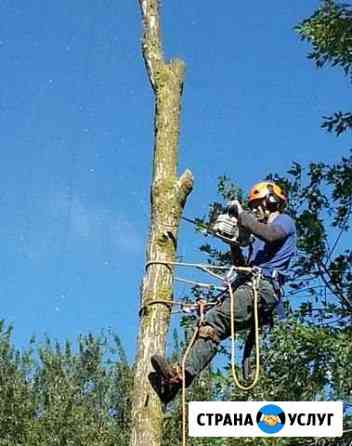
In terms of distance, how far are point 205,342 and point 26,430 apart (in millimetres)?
16732

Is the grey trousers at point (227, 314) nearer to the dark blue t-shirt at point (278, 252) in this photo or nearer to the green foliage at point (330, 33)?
the dark blue t-shirt at point (278, 252)

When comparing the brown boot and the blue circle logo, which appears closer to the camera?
the brown boot

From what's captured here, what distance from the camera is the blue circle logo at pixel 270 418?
6086 millimetres

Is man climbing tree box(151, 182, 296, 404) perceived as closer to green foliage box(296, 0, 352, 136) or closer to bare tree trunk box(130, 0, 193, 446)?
bare tree trunk box(130, 0, 193, 446)

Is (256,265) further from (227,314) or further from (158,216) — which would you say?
(158,216)

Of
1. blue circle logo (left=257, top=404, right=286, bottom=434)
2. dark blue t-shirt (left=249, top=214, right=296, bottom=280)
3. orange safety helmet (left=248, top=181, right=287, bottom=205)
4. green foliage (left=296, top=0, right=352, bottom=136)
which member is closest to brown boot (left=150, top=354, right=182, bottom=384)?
dark blue t-shirt (left=249, top=214, right=296, bottom=280)

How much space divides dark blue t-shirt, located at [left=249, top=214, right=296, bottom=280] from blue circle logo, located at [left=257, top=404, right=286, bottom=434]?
88cm

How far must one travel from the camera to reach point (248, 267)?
5.79 meters

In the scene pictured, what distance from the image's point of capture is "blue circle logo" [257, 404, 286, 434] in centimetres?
609

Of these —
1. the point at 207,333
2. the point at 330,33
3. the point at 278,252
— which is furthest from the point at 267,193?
the point at 330,33

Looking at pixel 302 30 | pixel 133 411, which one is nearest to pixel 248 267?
pixel 133 411

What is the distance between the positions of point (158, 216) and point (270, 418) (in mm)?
1543

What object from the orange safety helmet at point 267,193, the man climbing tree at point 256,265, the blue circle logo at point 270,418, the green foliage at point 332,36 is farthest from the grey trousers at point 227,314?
the green foliage at point 332,36

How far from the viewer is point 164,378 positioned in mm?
5254
